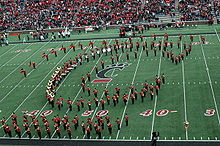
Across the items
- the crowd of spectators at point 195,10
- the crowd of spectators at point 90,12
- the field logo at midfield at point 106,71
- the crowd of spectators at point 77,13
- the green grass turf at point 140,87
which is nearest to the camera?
the green grass turf at point 140,87

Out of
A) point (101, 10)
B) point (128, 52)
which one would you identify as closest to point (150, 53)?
point (128, 52)

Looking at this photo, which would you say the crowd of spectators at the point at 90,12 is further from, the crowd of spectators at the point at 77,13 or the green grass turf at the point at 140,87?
the green grass turf at the point at 140,87

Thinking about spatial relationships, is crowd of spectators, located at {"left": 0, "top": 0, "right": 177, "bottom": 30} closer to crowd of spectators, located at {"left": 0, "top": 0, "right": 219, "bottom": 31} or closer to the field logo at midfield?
crowd of spectators, located at {"left": 0, "top": 0, "right": 219, "bottom": 31}

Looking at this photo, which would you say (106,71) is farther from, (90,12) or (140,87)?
(90,12)

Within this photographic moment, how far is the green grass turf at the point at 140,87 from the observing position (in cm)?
→ 1628

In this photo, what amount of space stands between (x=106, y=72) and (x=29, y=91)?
16.8ft

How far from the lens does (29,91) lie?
22.3 metres

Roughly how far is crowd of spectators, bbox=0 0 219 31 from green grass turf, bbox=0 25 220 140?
27.5ft

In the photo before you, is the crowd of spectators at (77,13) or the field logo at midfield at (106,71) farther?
the crowd of spectators at (77,13)

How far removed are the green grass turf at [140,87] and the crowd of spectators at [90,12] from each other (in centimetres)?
838

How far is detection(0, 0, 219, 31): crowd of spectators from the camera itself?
3728 cm

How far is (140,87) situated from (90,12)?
2079cm

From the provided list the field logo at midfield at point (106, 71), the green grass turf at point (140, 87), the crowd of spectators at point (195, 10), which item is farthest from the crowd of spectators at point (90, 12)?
the field logo at midfield at point (106, 71)

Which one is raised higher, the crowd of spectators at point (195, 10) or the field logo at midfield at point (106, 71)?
the crowd of spectators at point (195, 10)
